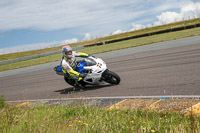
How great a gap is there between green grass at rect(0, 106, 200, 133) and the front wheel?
3.51m

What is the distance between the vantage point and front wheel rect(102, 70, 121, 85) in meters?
9.52

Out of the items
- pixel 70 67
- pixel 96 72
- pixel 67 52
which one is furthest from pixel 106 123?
pixel 67 52

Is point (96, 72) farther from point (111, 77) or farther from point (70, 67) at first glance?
point (70, 67)

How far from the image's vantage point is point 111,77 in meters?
9.70

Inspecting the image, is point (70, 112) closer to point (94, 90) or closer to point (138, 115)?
point (138, 115)

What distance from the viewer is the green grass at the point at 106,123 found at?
12.6 ft

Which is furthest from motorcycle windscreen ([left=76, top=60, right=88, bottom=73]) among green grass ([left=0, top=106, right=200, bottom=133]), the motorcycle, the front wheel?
green grass ([left=0, top=106, right=200, bottom=133])

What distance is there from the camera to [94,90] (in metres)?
9.81

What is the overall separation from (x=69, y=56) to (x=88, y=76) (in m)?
1.02

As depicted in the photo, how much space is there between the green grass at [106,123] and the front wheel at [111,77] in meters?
3.51

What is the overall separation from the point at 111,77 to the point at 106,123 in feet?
17.4

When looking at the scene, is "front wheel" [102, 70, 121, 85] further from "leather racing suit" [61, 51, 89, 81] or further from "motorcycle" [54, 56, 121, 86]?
"leather racing suit" [61, 51, 89, 81]

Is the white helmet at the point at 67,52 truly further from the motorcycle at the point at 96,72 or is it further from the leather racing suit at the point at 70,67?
the motorcycle at the point at 96,72

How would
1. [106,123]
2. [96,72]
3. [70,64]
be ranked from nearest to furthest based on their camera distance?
[106,123]
[96,72]
[70,64]
